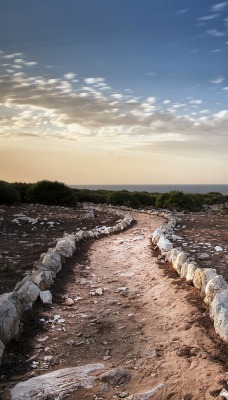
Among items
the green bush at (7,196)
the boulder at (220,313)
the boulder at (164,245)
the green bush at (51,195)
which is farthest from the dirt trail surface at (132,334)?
the green bush at (51,195)

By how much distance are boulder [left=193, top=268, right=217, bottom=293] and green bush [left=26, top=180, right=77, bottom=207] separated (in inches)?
933

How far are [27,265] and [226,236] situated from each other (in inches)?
313

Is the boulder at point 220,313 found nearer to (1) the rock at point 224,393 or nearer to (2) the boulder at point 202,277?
(2) the boulder at point 202,277

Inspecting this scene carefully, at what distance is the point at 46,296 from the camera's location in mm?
7902

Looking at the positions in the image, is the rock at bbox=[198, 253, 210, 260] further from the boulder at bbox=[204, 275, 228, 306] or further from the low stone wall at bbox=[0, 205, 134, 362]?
the low stone wall at bbox=[0, 205, 134, 362]

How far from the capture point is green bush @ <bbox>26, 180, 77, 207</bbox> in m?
31.5

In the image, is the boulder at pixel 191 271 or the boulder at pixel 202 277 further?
the boulder at pixel 191 271

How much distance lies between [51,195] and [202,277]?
81.8 feet

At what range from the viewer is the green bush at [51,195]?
1240 inches

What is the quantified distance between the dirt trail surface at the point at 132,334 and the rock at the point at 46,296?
159mm

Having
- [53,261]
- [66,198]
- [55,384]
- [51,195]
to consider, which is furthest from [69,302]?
[51,195]

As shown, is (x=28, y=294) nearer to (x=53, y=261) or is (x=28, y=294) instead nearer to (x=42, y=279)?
(x=42, y=279)

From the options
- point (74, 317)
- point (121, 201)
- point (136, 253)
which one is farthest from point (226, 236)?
point (121, 201)

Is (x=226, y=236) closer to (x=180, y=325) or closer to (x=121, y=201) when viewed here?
(x=180, y=325)
